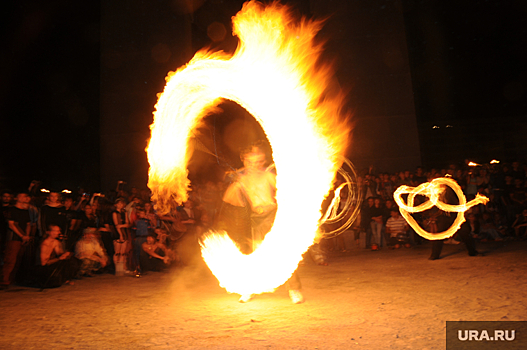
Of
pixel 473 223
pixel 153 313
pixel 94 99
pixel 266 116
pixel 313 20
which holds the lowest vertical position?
pixel 153 313

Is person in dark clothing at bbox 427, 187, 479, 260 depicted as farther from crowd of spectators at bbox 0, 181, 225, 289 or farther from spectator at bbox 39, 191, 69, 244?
spectator at bbox 39, 191, 69, 244

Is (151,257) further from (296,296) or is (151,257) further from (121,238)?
(296,296)

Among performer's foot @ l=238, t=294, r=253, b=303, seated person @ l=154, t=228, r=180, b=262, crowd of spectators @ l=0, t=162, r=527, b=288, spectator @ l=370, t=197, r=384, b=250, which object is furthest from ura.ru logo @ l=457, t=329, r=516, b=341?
spectator @ l=370, t=197, r=384, b=250

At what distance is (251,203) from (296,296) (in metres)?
1.31

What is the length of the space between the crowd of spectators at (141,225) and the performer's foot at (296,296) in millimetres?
3980

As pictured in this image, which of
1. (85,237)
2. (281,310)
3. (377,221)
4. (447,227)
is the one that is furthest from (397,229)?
A: (85,237)

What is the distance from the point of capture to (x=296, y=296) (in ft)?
17.1

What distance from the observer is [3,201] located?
27.7 ft

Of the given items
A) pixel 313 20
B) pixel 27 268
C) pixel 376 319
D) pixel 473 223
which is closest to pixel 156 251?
pixel 27 268

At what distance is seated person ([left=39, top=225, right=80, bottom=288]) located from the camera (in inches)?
281

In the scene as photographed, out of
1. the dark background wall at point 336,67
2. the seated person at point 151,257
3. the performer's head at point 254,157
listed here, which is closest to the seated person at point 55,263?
the seated person at point 151,257

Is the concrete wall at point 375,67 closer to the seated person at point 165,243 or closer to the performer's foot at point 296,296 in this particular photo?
the seated person at point 165,243

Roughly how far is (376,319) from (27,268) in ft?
21.0

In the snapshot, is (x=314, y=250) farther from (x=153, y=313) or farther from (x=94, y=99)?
(x=94, y=99)
